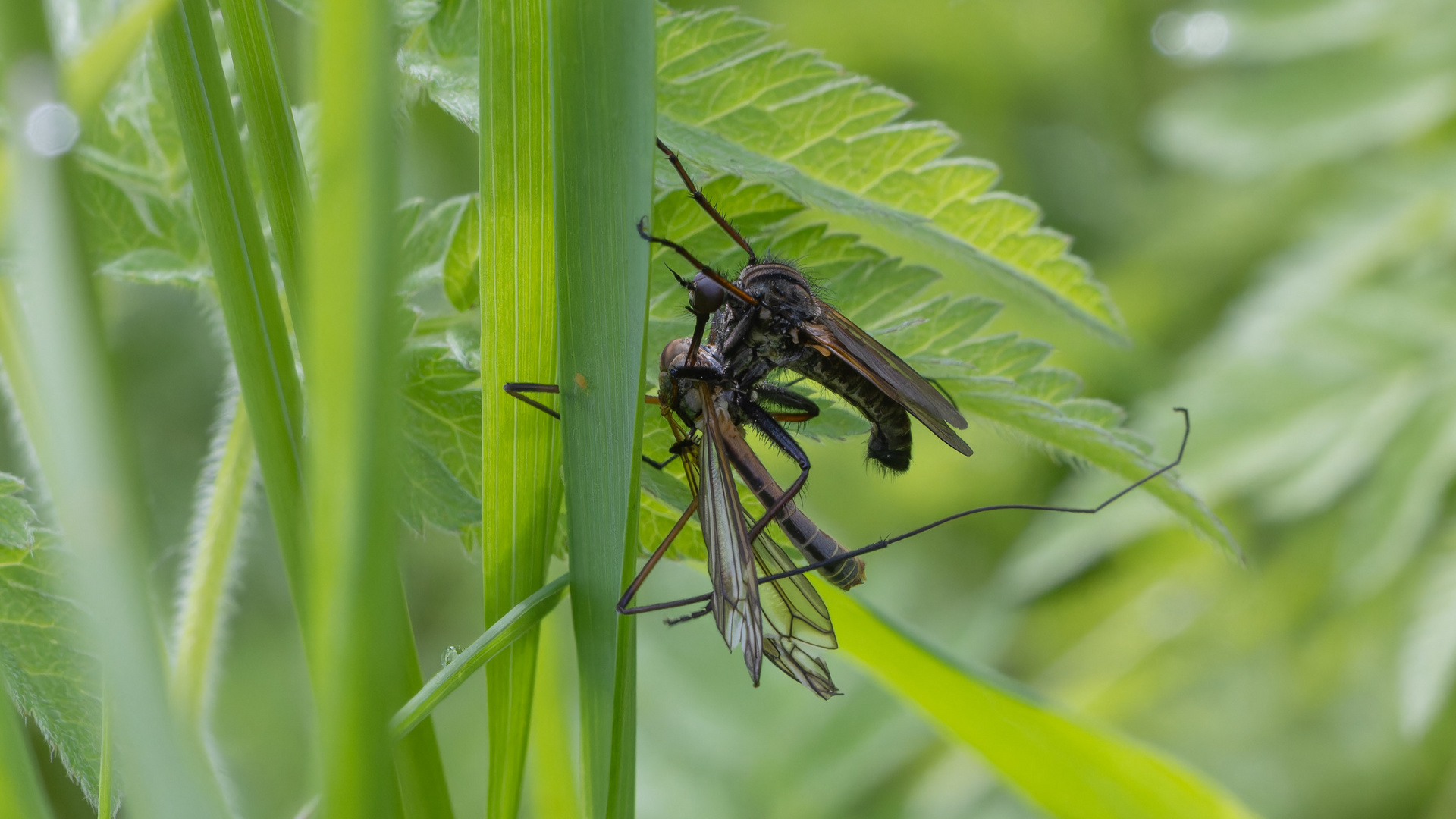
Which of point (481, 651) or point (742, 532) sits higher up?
point (481, 651)

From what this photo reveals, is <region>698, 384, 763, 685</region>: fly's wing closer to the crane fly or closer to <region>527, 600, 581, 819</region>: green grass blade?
the crane fly

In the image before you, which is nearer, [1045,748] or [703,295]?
[1045,748]

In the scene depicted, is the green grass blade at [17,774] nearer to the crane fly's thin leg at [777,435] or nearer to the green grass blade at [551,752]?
the green grass blade at [551,752]

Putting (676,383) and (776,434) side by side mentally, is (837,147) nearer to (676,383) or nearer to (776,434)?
(676,383)

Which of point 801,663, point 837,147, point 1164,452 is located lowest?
point 1164,452

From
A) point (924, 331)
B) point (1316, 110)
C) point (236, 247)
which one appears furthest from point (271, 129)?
point (1316, 110)

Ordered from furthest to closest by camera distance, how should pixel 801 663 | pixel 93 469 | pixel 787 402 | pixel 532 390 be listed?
pixel 787 402, pixel 801 663, pixel 532 390, pixel 93 469

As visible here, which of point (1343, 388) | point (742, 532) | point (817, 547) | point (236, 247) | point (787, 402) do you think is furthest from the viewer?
point (1343, 388)

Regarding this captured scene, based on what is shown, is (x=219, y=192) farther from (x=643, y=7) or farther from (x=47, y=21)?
(x=643, y=7)
